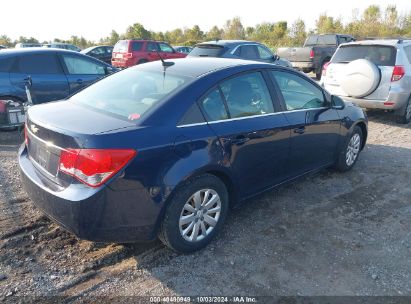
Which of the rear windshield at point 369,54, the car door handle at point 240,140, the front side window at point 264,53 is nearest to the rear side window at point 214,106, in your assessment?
the car door handle at point 240,140

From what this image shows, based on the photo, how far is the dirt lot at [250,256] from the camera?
2.85 meters

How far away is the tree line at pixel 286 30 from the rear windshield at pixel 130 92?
32.1m

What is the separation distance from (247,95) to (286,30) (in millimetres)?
46226

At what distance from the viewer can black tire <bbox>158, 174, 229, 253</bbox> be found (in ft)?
9.71

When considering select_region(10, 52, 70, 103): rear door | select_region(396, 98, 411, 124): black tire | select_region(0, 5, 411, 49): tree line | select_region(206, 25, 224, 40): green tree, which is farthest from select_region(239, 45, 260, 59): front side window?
select_region(206, 25, 224, 40): green tree

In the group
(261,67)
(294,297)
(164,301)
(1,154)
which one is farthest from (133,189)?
(1,154)

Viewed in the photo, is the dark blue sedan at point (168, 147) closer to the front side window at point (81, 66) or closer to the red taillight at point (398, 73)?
the red taillight at point (398, 73)

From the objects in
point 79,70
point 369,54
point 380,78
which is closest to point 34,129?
point 79,70

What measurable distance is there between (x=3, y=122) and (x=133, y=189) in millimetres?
4678

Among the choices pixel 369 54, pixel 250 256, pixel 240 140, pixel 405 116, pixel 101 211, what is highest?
pixel 369 54

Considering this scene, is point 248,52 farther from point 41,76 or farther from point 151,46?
point 151,46

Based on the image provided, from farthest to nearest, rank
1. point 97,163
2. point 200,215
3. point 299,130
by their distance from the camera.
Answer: point 299,130 → point 200,215 → point 97,163

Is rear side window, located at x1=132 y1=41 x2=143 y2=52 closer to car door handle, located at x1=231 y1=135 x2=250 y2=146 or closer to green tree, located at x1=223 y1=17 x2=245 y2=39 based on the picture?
car door handle, located at x1=231 y1=135 x2=250 y2=146

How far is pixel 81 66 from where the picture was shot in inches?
305
